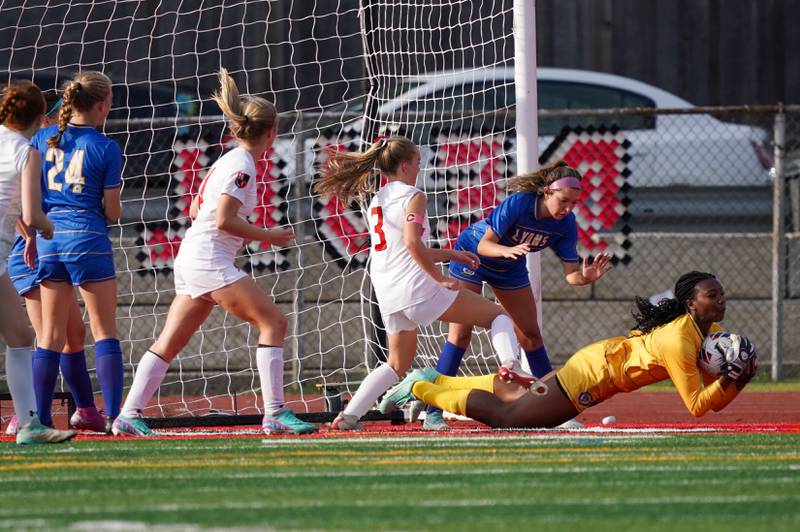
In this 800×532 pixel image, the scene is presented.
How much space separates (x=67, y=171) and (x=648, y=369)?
120 inches

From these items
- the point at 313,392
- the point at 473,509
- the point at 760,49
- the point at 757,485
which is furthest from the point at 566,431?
the point at 760,49

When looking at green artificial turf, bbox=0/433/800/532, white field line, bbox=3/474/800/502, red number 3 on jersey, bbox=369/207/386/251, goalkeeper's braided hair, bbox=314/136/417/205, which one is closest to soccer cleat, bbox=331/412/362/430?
green artificial turf, bbox=0/433/800/532

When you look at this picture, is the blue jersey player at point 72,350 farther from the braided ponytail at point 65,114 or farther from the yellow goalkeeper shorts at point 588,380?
the yellow goalkeeper shorts at point 588,380

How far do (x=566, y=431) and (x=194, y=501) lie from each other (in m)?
2.99

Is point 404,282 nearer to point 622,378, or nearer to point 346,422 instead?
point 346,422

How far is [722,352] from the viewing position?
6.84 m

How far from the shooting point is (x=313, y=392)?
444 inches

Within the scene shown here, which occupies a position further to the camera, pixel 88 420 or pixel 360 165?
pixel 360 165

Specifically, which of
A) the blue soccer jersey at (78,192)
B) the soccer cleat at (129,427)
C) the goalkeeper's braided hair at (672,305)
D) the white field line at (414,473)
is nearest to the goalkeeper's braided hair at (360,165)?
the blue soccer jersey at (78,192)

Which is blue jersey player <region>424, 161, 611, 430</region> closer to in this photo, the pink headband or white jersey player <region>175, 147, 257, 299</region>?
the pink headband

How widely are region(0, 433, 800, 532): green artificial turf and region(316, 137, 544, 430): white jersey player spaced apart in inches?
30.4

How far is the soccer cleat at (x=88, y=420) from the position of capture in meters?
7.44

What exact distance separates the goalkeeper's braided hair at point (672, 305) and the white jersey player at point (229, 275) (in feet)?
5.74

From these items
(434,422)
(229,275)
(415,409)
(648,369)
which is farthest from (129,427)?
(648,369)
